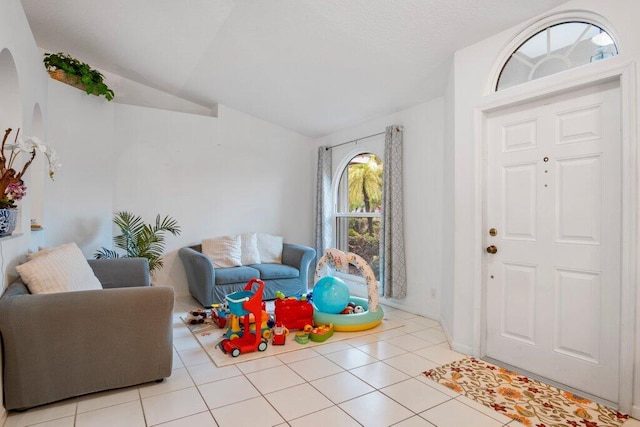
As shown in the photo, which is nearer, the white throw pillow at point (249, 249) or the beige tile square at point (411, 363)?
the beige tile square at point (411, 363)

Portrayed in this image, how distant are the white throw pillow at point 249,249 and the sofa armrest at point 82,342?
241 cm

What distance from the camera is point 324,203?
5.31m

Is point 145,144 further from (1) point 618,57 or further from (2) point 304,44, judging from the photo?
(1) point 618,57

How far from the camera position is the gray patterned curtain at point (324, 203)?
17.5ft

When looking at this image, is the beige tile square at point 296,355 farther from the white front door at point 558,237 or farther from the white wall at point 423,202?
the white wall at point 423,202

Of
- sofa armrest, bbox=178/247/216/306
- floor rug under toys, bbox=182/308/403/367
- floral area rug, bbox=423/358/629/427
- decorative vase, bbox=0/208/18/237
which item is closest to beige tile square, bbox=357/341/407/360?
floor rug under toys, bbox=182/308/403/367

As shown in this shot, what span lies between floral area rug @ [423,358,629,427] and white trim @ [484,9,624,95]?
215cm

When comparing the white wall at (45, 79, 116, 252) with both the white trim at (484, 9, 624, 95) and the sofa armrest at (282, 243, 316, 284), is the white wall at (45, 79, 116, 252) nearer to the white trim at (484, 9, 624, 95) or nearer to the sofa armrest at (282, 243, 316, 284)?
the sofa armrest at (282, 243, 316, 284)

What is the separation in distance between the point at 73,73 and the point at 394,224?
4025 millimetres

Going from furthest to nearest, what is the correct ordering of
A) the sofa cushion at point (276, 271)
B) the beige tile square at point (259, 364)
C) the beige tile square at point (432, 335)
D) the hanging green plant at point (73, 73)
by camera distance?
the sofa cushion at point (276, 271) < the hanging green plant at point (73, 73) < the beige tile square at point (432, 335) < the beige tile square at point (259, 364)

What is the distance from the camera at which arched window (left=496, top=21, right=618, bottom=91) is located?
2.16 meters

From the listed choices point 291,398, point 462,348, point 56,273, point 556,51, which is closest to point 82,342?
point 56,273

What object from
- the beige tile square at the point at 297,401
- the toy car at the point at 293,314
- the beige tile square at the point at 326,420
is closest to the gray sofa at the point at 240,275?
the toy car at the point at 293,314

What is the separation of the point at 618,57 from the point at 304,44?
2.38m
